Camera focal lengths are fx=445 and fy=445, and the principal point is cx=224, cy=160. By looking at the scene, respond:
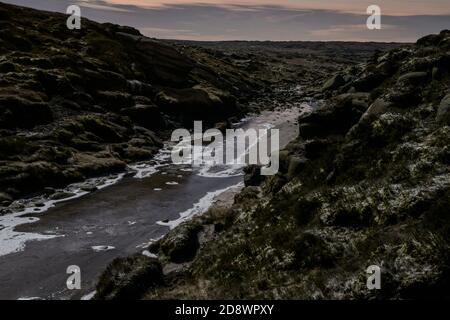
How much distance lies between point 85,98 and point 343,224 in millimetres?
51408

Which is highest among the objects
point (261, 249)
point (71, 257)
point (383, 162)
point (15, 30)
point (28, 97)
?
point (15, 30)

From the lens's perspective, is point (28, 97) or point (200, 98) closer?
point (28, 97)

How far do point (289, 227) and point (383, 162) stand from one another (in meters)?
6.63

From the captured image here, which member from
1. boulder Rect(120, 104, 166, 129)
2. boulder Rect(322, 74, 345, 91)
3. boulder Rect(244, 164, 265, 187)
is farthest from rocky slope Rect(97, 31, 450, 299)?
boulder Rect(322, 74, 345, 91)

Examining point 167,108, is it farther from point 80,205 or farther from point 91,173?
point 80,205

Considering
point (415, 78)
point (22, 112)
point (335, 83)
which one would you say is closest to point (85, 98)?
point (22, 112)

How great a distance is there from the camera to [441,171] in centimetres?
2091

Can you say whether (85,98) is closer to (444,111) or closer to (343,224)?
(444,111)

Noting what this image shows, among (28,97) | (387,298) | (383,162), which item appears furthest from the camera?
(28,97)

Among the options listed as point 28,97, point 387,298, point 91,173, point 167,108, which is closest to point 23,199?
point 91,173

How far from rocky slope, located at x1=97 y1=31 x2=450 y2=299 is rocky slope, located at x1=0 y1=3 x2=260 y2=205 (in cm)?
1959

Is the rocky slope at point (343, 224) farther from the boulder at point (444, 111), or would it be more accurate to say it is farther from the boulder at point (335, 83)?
the boulder at point (335, 83)

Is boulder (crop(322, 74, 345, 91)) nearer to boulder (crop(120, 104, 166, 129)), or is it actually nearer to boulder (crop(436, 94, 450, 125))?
boulder (crop(120, 104, 166, 129))

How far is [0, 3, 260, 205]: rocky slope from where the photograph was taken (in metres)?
44.2
